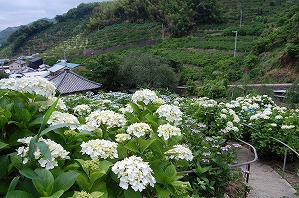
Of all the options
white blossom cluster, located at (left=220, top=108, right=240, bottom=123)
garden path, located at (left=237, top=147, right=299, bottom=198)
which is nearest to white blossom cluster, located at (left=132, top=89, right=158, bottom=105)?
garden path, located at (left=237, top=147, right=299, bottom=198)

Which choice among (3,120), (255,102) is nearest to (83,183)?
(3,120)

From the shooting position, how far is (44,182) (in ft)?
3.68

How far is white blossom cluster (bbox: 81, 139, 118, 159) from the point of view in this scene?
132 centimetres

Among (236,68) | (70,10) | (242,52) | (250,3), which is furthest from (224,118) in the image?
(70,10)

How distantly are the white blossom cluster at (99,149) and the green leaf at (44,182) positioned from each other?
22 cm

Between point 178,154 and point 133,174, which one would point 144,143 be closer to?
point 178,154

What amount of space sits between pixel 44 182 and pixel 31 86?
648mm

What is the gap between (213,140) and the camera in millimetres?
3078

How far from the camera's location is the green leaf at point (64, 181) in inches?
44.6

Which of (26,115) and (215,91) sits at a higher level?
(26,115)

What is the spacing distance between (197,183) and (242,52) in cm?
2794

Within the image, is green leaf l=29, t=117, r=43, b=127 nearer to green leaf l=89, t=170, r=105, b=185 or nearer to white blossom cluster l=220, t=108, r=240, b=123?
green leaf l=89, t=170, r=105, b=185

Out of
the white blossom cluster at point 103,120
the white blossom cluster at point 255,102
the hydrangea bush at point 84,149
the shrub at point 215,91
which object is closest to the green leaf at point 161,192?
the hydrangea bush at point 84,149

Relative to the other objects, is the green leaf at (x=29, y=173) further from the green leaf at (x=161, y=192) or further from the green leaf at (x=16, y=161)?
the green leaf at (x=161, y=192)
